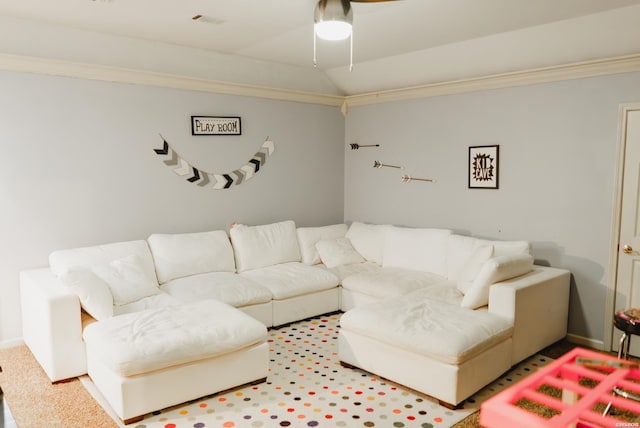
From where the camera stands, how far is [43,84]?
3.86m

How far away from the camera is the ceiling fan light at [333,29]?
2.66 m

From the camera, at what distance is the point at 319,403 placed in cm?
302

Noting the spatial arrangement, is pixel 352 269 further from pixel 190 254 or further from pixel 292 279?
pixel 190 254

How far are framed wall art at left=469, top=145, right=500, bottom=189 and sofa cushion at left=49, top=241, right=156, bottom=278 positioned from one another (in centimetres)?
308

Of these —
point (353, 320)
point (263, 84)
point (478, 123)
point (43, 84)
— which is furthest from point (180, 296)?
point (478, 123)

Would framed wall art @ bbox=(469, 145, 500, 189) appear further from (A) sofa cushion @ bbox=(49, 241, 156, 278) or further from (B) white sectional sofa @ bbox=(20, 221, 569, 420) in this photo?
(A) sofa cushion @ bbox=(49, 241, 156, 278)

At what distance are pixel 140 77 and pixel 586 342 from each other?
4.41 m

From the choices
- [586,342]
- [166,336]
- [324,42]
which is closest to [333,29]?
[324,42]

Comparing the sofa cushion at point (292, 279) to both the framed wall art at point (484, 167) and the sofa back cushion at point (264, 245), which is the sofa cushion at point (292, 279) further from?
the framed wall art at point (484, 167)

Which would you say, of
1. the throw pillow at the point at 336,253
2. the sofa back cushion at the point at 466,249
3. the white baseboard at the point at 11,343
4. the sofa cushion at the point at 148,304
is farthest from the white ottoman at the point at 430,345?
the white baseboard at the point at 11,343

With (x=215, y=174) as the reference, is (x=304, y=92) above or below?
above

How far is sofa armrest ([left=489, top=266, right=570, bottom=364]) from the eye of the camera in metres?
3.43

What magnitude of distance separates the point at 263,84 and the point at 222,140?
0.76 meters

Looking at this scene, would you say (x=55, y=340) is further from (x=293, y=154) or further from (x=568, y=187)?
(x=568, y=187)
